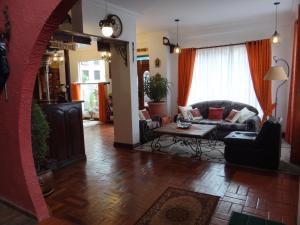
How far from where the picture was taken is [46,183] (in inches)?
112

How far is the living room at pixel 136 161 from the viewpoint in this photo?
1851 millimetres

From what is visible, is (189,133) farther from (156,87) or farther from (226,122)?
(156,87)

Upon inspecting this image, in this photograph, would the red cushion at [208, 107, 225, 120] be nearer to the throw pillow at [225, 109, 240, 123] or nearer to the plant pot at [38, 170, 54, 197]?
the throw pillow at [225, 109, 240, 123]

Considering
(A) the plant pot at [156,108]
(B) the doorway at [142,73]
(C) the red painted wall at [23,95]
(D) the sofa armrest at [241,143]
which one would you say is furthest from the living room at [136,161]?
(A) the plant pot at [156,108]

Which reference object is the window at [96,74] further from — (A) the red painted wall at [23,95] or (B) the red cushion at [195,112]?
(A) the red painted wall at [23,95]

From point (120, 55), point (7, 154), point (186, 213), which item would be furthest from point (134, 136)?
point (7, 154)

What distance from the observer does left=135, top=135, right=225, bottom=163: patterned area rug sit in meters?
4.14

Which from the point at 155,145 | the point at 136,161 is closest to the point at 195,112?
the point at 155,145

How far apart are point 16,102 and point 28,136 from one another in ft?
0.97

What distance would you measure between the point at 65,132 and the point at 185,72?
156 inches

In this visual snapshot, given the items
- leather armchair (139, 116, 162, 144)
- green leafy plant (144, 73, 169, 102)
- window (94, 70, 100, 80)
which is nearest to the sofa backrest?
green leafy plant (144, 73, 169, 102)

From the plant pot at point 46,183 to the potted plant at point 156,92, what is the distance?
11.9 ft

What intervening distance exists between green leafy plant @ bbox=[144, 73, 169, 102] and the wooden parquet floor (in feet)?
7.79

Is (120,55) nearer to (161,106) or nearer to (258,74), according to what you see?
(161,106)
